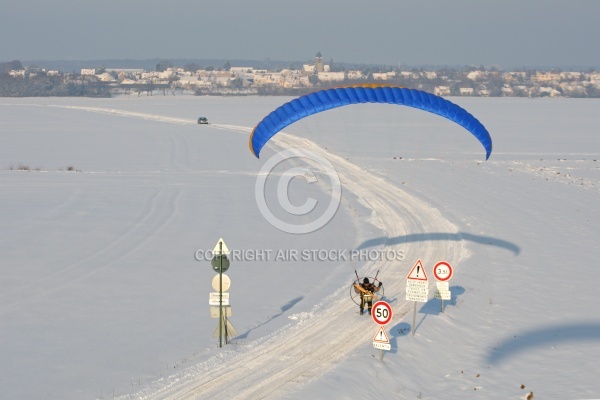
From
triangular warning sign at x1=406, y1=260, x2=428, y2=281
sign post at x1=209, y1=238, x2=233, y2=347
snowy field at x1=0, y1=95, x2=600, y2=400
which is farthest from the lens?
triangular warning sign at x1=406, y1=260, x2=428, y2=281

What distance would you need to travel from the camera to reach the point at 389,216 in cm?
2894

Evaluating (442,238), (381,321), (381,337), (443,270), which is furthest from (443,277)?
(442,238)

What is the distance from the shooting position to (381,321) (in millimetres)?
13625

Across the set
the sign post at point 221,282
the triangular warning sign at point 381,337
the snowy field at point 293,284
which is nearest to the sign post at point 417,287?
the snowy field at point 293,284

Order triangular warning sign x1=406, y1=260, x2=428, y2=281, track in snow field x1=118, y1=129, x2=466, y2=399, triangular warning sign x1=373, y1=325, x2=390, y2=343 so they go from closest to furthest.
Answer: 1. track in snow field x1=118, y1=129, x2=466, y2=399
2. triangular warning sign x1=373, y1=325, x2=390, y2=343
3. triangular warning sign x1=406, y1=260, x2=428, y2=281

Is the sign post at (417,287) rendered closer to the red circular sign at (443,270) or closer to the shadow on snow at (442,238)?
the red circular sign at (443,270)

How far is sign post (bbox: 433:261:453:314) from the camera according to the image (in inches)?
656

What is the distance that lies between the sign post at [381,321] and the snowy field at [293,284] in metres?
0.39

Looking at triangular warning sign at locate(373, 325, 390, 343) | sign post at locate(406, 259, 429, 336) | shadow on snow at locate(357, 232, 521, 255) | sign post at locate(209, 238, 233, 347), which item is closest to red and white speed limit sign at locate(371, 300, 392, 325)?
triangular warning sign at locate(373, 325, 390, 343)

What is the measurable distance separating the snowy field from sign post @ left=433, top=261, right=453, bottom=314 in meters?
0.50

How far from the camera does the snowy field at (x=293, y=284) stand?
13031 mm

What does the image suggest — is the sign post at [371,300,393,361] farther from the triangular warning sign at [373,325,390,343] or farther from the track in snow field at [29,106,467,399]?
the track in snow field at [29,106,467,399]

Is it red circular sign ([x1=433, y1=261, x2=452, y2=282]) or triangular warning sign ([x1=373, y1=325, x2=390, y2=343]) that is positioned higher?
red circular sign ([x1=433, y1=261, x2=452, y2=282])

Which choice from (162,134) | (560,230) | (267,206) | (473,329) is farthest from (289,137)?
(473,329)
